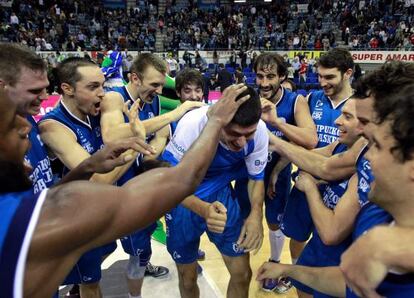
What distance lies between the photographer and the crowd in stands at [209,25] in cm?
2100

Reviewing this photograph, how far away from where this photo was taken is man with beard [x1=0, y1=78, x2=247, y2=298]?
98cm

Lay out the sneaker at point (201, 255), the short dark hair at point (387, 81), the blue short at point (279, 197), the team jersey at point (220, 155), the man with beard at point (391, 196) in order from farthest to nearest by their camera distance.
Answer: the sneaker at point (201, 255) < the blue short at point (279, 197) < the team jersey at point (220, 155) < the short dark hair at point (387, 81) < the man with beard at point (391, 196)

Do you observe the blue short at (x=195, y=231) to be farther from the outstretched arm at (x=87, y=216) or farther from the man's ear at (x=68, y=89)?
the outstretched arm at (x=87, y=216)

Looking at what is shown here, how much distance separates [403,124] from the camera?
122cm

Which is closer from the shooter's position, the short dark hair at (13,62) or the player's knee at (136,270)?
the short dark hair at (13,62)

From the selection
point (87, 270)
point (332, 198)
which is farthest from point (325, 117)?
point (87, 270)

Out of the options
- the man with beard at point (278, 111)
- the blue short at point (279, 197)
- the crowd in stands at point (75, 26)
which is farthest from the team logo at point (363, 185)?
the crowd in stands at point (75, 26)

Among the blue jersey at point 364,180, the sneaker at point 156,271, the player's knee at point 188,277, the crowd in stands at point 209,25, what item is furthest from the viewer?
the crowd in stands at point 209,25

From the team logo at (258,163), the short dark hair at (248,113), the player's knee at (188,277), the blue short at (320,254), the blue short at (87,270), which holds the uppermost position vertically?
the short dark hair at (248,113)

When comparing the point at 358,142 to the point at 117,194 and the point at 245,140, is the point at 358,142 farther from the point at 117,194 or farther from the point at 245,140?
the point at 117,194

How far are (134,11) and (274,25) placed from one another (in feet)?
31.8

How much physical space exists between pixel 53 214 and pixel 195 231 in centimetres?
197

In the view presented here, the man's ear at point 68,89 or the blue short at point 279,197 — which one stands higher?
the man's ear at point 68,89

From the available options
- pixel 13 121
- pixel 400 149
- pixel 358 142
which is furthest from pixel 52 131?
pixel 400 149
